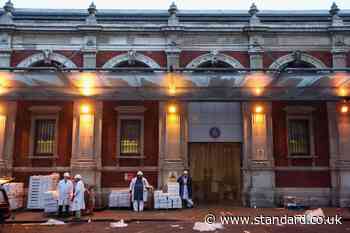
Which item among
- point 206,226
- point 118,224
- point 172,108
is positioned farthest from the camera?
point 172,108

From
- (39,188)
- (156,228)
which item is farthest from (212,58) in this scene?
(39,188)

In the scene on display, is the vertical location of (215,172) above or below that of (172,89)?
below

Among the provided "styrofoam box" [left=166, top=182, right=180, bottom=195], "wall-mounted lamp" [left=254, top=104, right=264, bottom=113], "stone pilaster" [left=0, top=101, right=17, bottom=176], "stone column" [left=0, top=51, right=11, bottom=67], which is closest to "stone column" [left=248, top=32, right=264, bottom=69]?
"wall-mounted lamp" [left=254, top=104, right=264, bottom=113]

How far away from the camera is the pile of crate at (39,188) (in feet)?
52.2

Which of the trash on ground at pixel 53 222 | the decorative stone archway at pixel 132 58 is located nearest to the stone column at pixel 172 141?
the decorative stone archway at pixel 132 58

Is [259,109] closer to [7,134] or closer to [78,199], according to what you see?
[78,199]

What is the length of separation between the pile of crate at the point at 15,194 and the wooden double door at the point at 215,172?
795 cm

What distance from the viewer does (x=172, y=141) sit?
1738cm

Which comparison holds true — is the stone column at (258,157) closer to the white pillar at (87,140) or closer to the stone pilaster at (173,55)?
the stone pilaster at (173,55)

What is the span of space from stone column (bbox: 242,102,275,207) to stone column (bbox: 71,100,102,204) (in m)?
6.91

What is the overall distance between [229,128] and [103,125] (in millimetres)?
6118

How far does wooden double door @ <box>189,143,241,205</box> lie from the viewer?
1853 centimetres

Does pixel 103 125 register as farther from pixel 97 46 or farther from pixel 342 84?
pixel 342 84

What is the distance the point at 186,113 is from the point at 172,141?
1.55 metres
